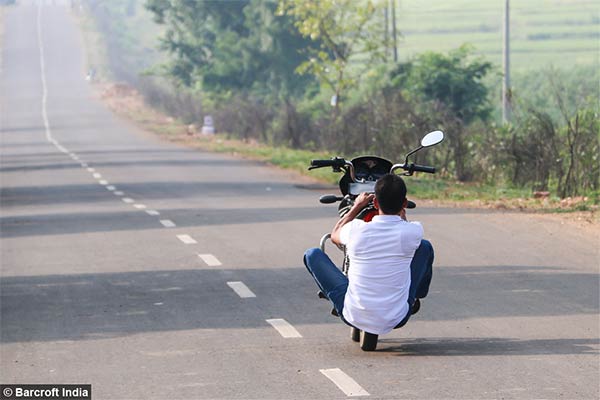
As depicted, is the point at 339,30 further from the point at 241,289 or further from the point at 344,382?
the point at 344,382

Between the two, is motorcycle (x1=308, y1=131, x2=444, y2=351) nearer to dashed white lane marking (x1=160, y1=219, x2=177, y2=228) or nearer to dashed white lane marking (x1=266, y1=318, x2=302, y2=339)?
dashed white lane marking (x1=266, y1=318, x2=302, y2=339)

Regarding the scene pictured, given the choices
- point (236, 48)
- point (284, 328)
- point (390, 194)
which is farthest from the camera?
point (236, 48)

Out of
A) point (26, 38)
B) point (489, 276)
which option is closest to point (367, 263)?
point (489, 276)

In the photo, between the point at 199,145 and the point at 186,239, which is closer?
the point at 186,239

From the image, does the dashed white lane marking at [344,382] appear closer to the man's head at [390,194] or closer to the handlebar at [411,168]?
the man's head at [390,194]

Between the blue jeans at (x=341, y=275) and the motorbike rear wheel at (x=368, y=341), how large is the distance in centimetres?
23

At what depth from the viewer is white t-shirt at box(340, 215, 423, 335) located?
8.92 m

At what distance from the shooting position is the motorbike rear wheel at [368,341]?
9.16m

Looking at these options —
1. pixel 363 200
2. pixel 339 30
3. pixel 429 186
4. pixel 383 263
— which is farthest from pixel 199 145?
pixel 383 263

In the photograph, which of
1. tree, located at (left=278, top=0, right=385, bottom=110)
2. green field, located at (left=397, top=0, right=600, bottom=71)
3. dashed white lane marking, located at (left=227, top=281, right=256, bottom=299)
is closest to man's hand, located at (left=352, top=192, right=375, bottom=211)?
dashed white lane marking, located at (left=227, top=281, right=256, bottom=299)

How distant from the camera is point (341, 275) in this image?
9.29 metres

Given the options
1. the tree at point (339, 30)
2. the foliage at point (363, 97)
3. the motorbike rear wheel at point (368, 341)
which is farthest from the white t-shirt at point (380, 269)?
the tree at point (339, 30)

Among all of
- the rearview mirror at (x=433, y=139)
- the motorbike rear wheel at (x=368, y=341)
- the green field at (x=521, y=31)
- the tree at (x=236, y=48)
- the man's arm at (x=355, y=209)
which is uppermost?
the rearview mirror at (x=433, y=139)

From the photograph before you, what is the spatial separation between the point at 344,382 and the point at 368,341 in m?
1.04
